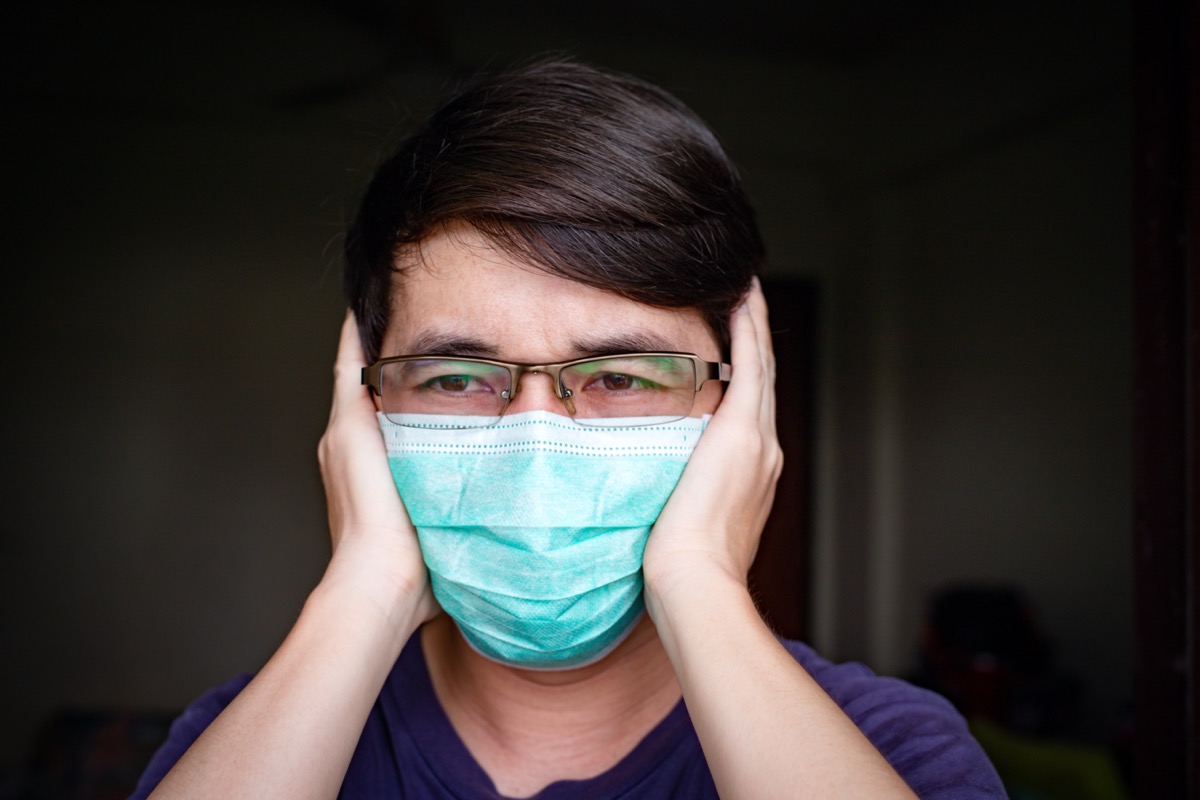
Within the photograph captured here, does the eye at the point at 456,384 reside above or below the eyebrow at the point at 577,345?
below

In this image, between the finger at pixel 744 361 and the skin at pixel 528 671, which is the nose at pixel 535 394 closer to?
the skin at pixel 528 671

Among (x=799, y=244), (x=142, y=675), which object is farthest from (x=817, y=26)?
(x=142, y=675)

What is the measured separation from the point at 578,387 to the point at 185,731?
0.78 meters

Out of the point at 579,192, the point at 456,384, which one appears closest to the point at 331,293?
the point at 456,384

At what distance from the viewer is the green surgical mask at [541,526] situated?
119 centimetres

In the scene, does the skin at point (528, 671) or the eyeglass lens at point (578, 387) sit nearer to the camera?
the skin at point (528, 671)

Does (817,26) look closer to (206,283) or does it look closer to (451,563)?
(206,283)

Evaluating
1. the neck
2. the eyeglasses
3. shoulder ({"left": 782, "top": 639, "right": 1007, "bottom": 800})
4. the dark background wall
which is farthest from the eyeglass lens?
the dark background wall

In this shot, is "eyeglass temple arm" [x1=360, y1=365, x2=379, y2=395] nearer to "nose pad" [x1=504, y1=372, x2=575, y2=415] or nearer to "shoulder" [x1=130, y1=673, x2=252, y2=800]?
"nose pad" [x1=504, y1=372, x2=575, y2=415]

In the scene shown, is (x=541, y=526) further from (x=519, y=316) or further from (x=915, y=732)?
(x=915, y=732)

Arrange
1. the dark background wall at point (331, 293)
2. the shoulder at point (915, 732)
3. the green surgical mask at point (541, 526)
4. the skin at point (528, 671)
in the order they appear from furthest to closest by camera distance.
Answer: the dark background wall at point (331, 293) < the green surgical mask at point (541, 526) < the shoulder at point (915, 732) < the skin at point (528, 671)

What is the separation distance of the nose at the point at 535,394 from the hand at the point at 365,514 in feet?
0.81

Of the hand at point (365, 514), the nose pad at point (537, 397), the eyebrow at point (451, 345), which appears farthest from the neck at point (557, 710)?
the eyebrow at point (451, 345)

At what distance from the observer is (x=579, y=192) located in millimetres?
1228
